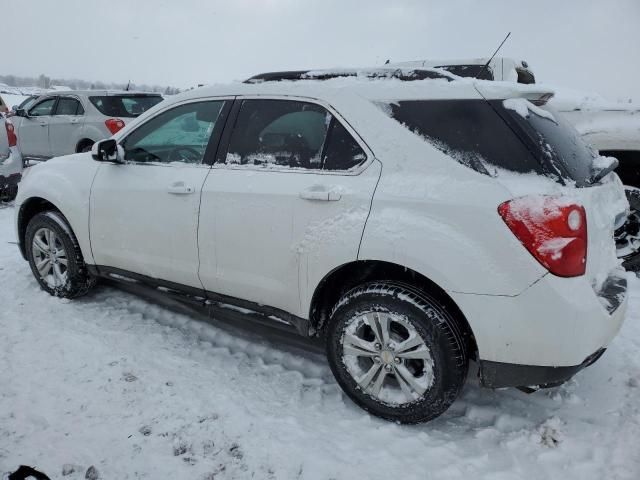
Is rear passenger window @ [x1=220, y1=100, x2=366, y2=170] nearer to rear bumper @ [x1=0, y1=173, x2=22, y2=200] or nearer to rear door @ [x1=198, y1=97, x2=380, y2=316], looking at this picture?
rear door @ [x1=198, y1=97, x2=380, y2=316]

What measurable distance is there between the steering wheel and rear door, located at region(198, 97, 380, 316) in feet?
0.75

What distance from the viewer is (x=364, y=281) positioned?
261 cm

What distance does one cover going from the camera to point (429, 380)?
2.43 meters

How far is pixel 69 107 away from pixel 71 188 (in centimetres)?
688

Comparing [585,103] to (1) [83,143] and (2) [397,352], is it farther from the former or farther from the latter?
(1) [83,143]

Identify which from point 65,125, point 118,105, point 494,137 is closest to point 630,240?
point 494,137

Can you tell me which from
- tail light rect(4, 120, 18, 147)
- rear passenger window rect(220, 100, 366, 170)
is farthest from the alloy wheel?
tail light rect(4, 120, 18, 147)

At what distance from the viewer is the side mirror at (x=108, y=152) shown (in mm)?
3482

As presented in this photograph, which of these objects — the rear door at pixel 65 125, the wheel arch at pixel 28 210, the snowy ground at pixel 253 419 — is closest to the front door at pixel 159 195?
the snowy ground at pixel 253 419

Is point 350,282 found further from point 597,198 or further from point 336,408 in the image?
point 597,198

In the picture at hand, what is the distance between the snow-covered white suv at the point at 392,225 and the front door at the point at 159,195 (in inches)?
0.6

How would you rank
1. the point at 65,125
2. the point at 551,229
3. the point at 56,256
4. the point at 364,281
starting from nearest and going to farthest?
1. the point at 551,229
2. the point at 364,281
3. the point at 56,256
4. the point at 65,125

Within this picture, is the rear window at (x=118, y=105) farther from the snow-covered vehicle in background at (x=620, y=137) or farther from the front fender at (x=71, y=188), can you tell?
the snow-covered vehicle in background at (x=620, y=137)

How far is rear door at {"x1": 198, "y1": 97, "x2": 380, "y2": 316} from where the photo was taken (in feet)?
8.30
